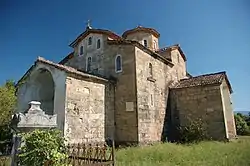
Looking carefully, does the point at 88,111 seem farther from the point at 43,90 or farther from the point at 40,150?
the point at 40,150

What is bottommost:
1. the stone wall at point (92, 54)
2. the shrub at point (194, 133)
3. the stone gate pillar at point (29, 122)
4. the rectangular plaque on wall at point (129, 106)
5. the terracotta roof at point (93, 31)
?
the shrub at point (194, 133)

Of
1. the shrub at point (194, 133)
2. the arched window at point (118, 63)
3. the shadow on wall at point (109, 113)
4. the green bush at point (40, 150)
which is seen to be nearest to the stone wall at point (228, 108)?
the shrub at point (194, 133)

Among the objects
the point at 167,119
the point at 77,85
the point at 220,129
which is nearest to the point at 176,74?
the point at 167,119

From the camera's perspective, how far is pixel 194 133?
49.1ft

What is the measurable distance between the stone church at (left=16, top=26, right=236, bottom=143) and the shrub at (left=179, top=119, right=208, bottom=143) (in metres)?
0.50

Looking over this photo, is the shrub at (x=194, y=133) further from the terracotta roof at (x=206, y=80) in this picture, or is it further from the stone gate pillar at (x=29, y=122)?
the stone gate pillar at (x=29, y=122)

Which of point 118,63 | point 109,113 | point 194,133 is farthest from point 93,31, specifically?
point 194,133

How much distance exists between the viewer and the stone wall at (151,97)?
14.0m

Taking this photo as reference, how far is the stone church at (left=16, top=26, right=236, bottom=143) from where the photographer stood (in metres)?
12.3

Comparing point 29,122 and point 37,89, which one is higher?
point 37,89

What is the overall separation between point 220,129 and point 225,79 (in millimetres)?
4502

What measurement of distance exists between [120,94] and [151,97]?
2.42 metres

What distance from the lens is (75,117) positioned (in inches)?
470

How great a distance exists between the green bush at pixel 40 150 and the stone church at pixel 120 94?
19.7ft
